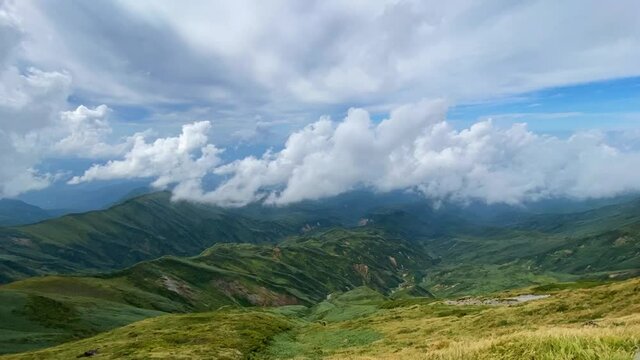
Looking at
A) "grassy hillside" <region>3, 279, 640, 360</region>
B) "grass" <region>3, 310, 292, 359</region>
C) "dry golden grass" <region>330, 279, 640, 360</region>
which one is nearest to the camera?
"dry golden grass" <region>330, 279, 640, 360</region>

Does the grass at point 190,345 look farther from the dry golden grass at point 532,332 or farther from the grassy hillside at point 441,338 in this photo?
the dry golden grass at point 532,332

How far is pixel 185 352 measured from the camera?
61.6m

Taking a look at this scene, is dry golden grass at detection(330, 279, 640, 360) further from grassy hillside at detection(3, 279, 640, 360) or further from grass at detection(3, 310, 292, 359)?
grass at detection(3, 310, 292, 359)

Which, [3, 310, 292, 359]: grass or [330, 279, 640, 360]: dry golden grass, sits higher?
[330, 279, 640, 360]: dry golden grass

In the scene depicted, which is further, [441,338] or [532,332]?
[441,338]

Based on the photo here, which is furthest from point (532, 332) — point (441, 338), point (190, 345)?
point (190, 345)

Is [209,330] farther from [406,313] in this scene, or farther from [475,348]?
[475,348]

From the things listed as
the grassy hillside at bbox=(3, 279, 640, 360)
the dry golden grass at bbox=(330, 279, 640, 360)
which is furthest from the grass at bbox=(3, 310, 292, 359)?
the dry golden grass at bbox=(330, 279, 640, 360)

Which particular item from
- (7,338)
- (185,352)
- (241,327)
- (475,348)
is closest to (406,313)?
(241,327)

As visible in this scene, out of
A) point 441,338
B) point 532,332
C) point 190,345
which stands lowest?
point 190,345

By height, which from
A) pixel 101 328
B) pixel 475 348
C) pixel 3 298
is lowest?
pixel 101 328

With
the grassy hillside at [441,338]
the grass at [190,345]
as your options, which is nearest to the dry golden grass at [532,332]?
the grassy hillside at [441,338]

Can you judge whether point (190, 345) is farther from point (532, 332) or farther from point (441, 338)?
point (532, 332)

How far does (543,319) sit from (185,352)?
43873 mm
